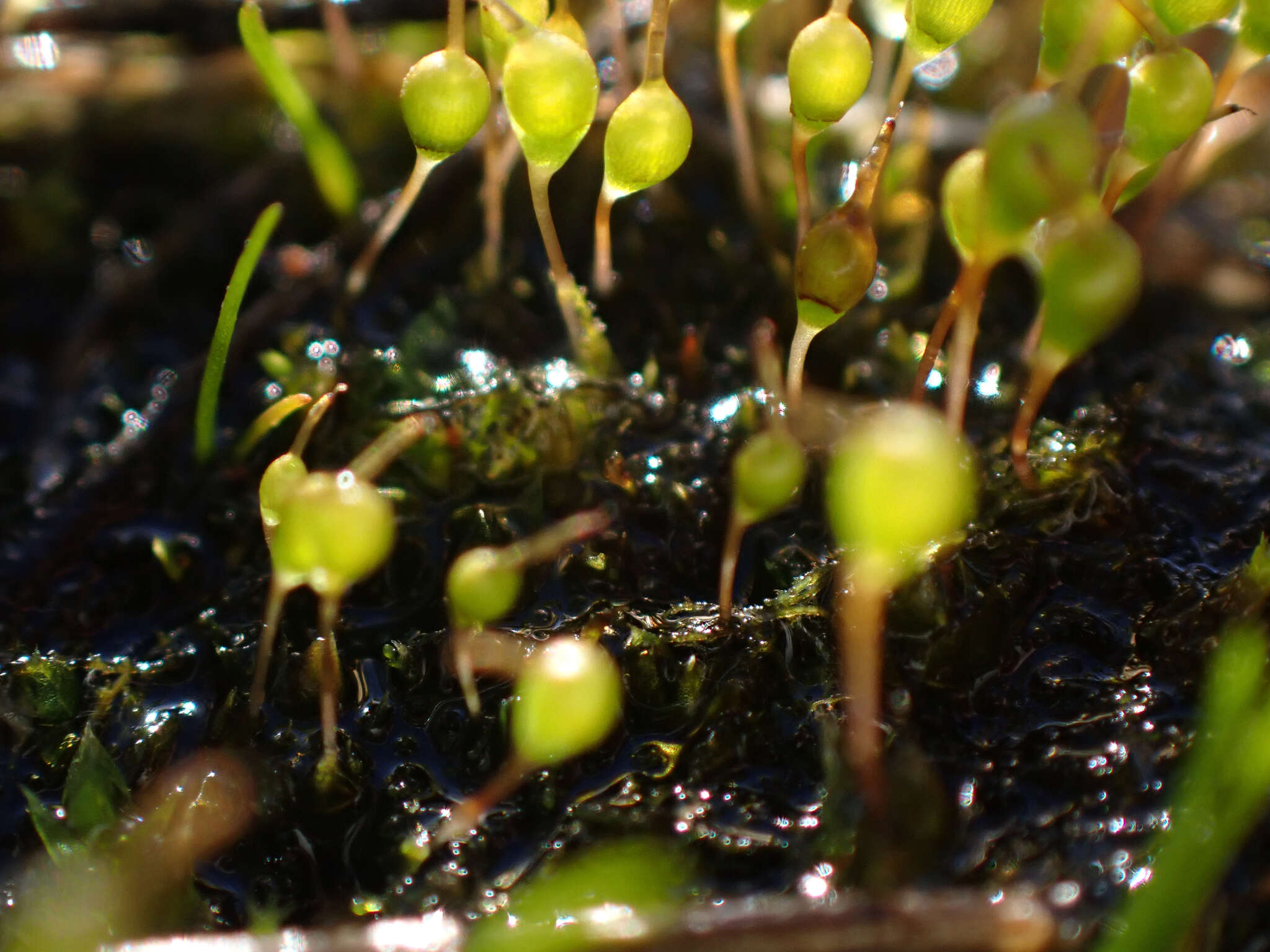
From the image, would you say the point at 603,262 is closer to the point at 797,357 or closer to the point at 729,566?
the point at 797,357

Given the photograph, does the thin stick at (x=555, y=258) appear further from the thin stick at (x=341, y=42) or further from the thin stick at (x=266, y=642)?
the thin stick at (x=341, y=42)

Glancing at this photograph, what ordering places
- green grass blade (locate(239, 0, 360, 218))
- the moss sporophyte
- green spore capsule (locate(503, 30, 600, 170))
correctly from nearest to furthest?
the moss sporophyte, green spore capsule (locate(503, 30, 600, 170)), green grass blade (locate(239, 0, 360, 218))

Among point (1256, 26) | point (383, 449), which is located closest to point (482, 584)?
point (383, 449)

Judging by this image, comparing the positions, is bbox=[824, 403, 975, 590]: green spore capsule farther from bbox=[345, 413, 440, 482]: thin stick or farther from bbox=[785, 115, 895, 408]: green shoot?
bbox=[345, 413, 440, 482]: thin stick

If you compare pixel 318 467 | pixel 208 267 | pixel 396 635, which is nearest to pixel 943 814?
pixel 396 635

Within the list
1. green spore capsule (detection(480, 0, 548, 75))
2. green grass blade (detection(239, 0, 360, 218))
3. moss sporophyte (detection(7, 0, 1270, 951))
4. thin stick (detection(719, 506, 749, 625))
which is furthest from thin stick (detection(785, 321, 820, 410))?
green grass blade (detection(239, 0, 360, 218))

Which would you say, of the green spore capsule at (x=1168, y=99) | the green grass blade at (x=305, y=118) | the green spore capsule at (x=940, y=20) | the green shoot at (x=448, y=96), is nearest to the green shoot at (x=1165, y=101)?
the green spore capsule at (x=1168, y=99)
